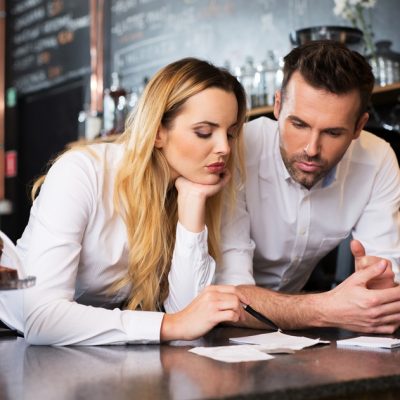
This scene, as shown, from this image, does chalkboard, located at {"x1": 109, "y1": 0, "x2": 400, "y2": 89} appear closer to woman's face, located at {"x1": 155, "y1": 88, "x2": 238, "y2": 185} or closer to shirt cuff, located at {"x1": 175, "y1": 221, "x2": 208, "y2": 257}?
woman's face, located at {"x1": 155, "y1": 88, "x2": 238, "y2": 185}

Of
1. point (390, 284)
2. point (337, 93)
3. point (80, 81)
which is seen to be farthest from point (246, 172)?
point (80, 81)

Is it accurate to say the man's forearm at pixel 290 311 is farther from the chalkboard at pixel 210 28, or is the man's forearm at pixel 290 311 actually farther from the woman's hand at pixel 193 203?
the chalkboard at pixel 210 28

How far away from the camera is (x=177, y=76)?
1.89 meters

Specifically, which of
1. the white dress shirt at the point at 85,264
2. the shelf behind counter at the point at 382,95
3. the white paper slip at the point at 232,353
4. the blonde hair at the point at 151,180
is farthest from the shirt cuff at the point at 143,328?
the shelf behind counter at the point at 382,95

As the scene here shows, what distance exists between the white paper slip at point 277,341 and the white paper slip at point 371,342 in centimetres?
5

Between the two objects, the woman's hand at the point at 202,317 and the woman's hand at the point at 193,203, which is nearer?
the woman's hand at the point at 202,317

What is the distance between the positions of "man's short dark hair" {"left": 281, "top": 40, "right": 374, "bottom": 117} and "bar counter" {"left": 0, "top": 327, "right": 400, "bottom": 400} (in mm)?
770

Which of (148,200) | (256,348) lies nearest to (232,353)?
(256,348)

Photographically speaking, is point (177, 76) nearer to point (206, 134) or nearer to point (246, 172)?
point (206, 134)

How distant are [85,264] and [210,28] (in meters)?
2.58

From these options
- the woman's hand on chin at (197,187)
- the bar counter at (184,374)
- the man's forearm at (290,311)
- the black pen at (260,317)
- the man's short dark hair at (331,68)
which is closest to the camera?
the bar counter at (184,374)

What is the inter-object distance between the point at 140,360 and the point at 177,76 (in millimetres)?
789

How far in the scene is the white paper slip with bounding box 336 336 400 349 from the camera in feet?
4.99

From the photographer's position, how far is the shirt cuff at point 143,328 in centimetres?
154
